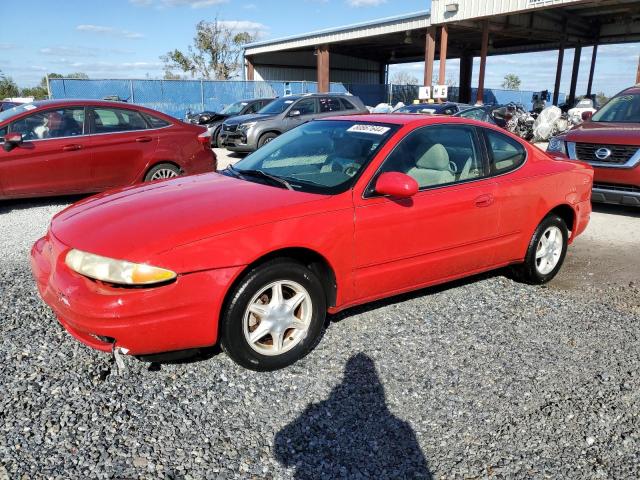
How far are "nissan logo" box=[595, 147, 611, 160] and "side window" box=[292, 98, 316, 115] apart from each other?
26.7 feet

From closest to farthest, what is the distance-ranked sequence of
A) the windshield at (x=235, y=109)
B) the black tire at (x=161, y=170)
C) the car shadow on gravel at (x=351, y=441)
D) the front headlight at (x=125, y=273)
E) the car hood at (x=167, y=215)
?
the car shadow on gravel at (x=351, y=441) → the front headlight at (x=125, y=273) → the car hood at (x=167, y=215) → the black tire at (x=161, y=170) → the windshield at (x=235, y=109)

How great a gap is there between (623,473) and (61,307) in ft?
9.65

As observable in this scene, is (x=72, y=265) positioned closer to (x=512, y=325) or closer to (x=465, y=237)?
(x=465, y=237)

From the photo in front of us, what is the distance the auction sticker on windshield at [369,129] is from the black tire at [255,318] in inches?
51.0

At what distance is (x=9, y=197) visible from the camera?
703 centimetres

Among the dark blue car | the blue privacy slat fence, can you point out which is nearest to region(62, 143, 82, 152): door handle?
the dark blue car

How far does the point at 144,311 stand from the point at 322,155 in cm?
185

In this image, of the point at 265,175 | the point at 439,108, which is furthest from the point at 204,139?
the point at 439,108

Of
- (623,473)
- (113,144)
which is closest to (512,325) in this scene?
(623,473)

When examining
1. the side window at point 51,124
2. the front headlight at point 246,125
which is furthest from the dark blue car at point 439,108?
the side window at point 51,124

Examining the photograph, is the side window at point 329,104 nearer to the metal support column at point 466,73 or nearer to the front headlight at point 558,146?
the front headlight at point 558,146

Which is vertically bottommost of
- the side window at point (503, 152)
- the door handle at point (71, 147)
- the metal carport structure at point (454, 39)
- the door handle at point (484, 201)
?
the door handle at point (484, 201)

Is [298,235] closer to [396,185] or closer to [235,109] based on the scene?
[396,185]

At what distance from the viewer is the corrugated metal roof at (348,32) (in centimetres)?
2531
